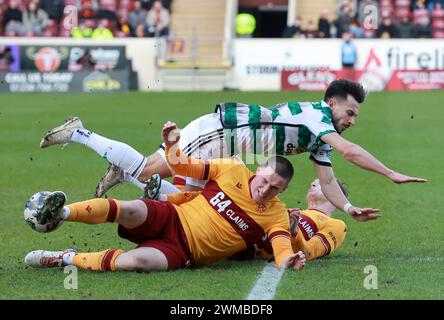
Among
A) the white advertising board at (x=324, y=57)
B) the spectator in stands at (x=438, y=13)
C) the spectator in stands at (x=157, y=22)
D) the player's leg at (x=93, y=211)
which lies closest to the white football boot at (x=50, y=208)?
the player's leg at (x=93, y=211)

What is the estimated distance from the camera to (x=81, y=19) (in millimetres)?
33031

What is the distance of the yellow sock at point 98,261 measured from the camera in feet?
23.3

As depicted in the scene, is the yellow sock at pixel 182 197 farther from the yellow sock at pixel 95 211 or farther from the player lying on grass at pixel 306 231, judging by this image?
the yellow sock at pixel 95 211

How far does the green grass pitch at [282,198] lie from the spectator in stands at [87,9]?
A: 8.40 meters

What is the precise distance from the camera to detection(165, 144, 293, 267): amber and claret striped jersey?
283 inches

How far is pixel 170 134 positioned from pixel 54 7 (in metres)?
29.1

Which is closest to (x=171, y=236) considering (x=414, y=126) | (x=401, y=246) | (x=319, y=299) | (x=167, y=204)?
(x=167, y=204)

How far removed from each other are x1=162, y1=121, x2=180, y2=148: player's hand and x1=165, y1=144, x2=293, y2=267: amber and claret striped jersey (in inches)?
10.7

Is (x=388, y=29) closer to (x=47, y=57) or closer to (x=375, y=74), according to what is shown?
(x=375, y=74)

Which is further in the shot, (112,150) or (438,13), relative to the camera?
(438,13)

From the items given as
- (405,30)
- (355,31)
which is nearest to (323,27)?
(355,31)

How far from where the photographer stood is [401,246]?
8469 mm
